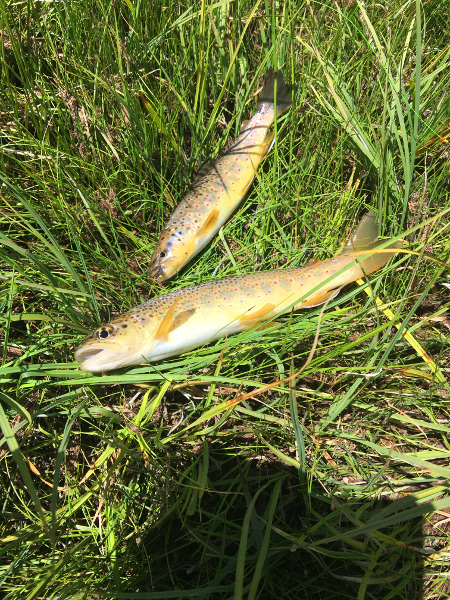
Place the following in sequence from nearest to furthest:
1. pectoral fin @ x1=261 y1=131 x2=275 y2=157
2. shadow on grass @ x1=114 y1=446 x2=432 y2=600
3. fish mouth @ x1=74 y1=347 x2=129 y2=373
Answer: shadow on grass @ x1=114 y1=446 x2=432 y2=600
fish mouth @ x1=74 y1=347 x2=129 y2=373
pectoral fin @ x1=261 y1=131 x2=275 y2=157

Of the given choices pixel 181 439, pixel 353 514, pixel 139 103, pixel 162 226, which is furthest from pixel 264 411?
pixel 139 103

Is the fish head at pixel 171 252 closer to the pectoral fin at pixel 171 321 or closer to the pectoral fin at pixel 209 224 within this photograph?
the pectoral fin at pixel 209 224

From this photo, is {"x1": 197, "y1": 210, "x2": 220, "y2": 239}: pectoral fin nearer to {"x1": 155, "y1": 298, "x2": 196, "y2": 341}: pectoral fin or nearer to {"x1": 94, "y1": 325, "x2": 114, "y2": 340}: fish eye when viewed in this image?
{"x1": 155, "y1": 298, "x2": 196, "y2": 341}: pectoral fin

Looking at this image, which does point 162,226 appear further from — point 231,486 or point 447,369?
point 447,369

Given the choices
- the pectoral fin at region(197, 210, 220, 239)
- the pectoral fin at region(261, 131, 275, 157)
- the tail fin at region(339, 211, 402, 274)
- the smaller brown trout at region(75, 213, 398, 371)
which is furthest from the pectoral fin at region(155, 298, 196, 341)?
the pectoral fin at region(261, 131, 275, 157)

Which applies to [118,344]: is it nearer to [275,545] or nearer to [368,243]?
[275,545]

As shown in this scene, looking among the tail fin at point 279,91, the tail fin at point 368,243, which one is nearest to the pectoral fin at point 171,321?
the tail fin at point 368,243

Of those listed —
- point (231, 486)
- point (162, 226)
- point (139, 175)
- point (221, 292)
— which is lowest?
point (231, 486)
